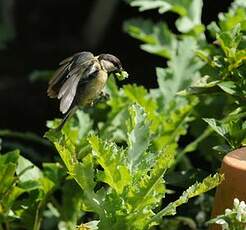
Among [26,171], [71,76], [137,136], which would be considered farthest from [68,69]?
[26,171]

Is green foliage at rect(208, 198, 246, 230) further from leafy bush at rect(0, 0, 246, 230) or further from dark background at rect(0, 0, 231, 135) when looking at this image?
dark background at rect(0, 0, 231, 135)

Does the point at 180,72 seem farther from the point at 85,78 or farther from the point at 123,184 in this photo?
the point at 123,184

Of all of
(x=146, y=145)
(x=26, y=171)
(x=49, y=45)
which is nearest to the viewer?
(x=146, y=145)

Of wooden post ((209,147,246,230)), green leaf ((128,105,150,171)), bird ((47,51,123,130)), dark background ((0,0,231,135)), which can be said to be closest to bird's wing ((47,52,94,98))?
bird ((47,51,123,130))

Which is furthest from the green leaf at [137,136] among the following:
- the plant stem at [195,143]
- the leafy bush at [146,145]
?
the plant stem at [195,143]

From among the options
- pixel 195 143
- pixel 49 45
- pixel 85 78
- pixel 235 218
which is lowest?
pixel 49 45

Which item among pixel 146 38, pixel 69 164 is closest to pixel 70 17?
pixel 146 38
